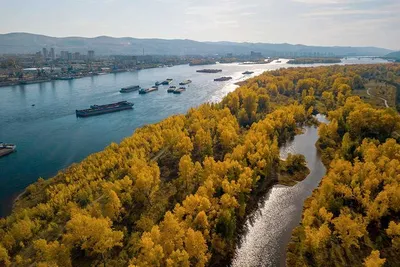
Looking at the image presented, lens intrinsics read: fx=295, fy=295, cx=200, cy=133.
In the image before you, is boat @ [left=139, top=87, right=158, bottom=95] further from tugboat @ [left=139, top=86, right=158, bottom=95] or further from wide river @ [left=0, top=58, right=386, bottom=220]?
wide river @ [left=0, top=58, right=386, bottom=220]

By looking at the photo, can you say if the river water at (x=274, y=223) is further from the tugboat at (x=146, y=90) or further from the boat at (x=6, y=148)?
the tugboat at (x=146, y=90)

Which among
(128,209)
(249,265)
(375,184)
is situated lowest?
(249,265)

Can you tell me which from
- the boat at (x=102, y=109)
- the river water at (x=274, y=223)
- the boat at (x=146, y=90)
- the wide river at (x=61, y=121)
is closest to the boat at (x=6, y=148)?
the wide river at (x=61, y=121)

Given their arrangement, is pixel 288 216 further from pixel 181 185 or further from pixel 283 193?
pixel 181 185

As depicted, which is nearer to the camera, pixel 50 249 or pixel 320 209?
pixel 50 249

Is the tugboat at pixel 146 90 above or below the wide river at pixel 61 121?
above

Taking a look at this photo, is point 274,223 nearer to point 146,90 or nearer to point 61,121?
point 61,121

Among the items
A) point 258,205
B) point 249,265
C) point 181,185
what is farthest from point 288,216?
point 181,185

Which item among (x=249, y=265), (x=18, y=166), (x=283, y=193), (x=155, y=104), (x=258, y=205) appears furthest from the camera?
(x=155, y=104)
